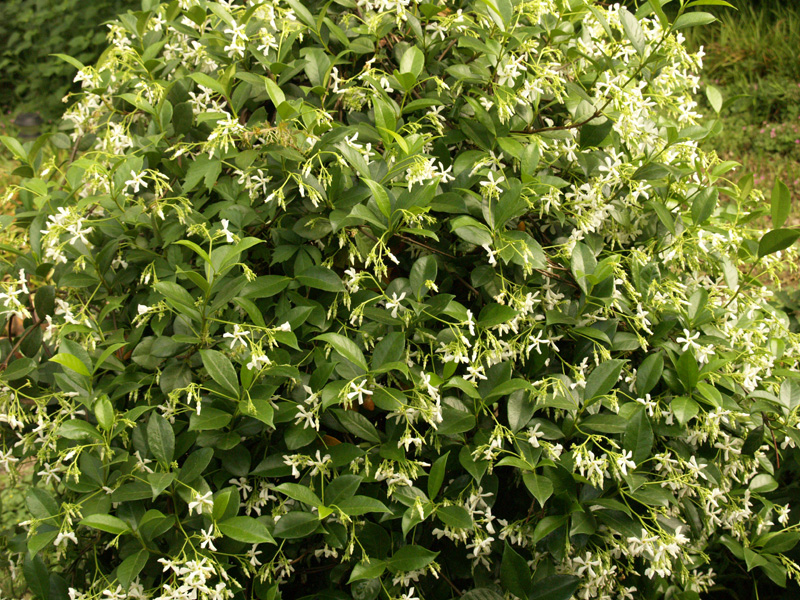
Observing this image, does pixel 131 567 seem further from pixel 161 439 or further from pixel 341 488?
pixel 341 488

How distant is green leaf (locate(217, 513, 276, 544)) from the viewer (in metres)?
1.17

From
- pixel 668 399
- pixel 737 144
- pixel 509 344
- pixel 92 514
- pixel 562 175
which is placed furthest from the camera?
pixel 737 144

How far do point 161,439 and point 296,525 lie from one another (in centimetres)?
28

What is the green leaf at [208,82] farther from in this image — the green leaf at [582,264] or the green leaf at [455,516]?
the green leaf at [455,516]

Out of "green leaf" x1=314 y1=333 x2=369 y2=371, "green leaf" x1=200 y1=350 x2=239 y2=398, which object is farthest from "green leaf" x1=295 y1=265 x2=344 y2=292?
"green leaf" x1=200 y1=350 x2=239 y2=398

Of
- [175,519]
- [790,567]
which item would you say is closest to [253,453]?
[175,519]

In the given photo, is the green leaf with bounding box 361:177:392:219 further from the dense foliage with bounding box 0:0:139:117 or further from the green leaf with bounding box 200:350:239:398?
the dense foliage with bounding box 0:0:139:117

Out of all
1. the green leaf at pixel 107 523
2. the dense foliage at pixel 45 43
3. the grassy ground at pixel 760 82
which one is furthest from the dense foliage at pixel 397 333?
the dense foliage at pixel 45 43

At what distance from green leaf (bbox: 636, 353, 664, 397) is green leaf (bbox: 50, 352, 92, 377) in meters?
1.05

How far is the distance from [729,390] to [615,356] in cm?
26

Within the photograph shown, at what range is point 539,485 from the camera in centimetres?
126

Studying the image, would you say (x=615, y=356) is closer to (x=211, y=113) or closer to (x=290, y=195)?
(x=290, y=195)

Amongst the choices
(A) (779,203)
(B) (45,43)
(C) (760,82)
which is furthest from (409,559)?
(B) (45,43)

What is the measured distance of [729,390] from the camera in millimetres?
1550
